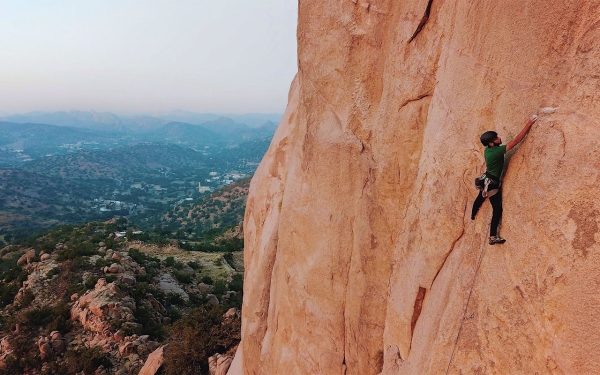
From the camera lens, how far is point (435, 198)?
5.89 meters

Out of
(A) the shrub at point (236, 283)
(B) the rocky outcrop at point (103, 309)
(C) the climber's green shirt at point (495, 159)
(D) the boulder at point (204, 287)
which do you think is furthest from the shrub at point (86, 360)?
(C) the climber's green shirt at point (495, 159)

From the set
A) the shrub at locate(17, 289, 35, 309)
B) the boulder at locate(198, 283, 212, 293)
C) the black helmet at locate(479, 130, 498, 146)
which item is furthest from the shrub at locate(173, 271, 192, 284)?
the black helmet at locate(479, 130, 498, 146)

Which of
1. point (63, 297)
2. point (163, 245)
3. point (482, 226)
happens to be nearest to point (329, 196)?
point (482, 226)

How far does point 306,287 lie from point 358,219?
2199 millimetres

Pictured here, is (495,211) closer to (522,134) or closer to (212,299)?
(522,134)

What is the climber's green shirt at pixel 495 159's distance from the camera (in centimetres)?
448

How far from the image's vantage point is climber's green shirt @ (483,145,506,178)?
14.7 feet

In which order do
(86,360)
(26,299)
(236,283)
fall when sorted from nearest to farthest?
(86,360)
(26,299)
(236,283)

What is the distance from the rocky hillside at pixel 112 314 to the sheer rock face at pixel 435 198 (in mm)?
8657

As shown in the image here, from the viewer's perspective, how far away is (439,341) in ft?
17.5

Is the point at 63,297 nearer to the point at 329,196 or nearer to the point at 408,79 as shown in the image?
the point at 329,196

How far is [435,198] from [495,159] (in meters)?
1.47

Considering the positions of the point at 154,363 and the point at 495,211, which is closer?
the point at 495,211

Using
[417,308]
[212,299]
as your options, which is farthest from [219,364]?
[417,308]
